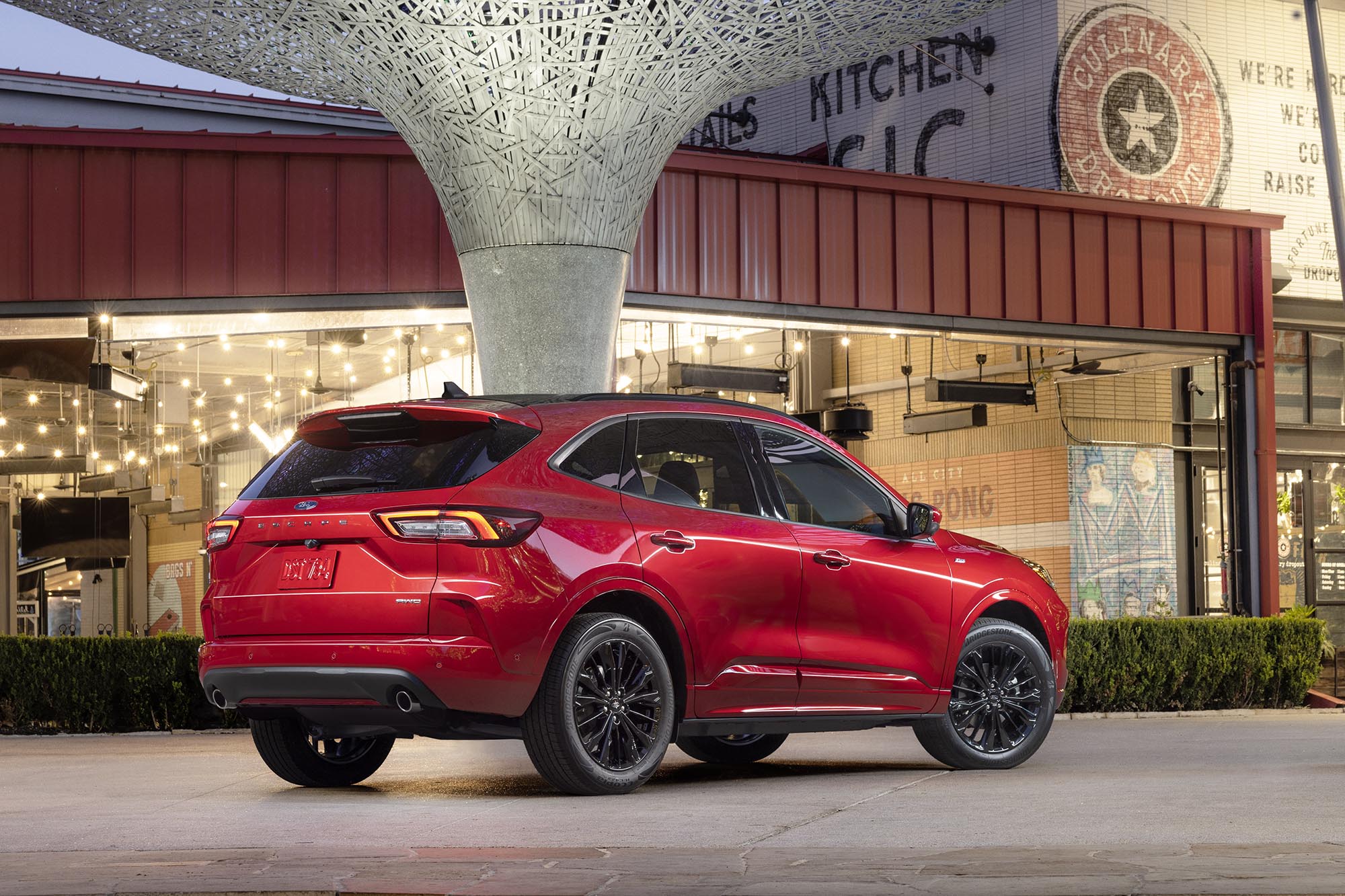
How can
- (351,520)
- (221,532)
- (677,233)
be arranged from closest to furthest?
1. (351,520)
2. (221,532)
3. (677,233)

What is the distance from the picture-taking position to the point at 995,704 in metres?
9.52

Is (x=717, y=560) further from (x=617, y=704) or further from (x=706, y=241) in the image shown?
(x=706, y=241)

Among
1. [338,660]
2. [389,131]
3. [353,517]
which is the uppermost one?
[389,131]

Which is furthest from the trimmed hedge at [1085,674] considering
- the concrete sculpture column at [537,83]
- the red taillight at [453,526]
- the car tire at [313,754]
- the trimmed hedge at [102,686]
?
the red taillight at [453,526]

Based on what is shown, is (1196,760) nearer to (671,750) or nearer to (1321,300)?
(671,750)

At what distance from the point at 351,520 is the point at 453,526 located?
46 cm

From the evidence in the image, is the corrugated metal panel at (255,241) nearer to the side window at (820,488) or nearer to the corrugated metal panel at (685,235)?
the corrugated metal panel at (685,235)

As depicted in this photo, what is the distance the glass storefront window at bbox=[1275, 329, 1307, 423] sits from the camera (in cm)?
2795

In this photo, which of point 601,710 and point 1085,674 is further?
point 1085,674

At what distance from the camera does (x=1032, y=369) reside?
88.0ft

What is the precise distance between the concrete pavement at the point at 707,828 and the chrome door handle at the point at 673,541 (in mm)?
1097

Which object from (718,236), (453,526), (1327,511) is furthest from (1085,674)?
(1327,511)

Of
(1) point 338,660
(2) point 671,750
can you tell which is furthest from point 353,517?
(2) point 671,750

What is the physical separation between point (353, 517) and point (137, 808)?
166 centimetres
